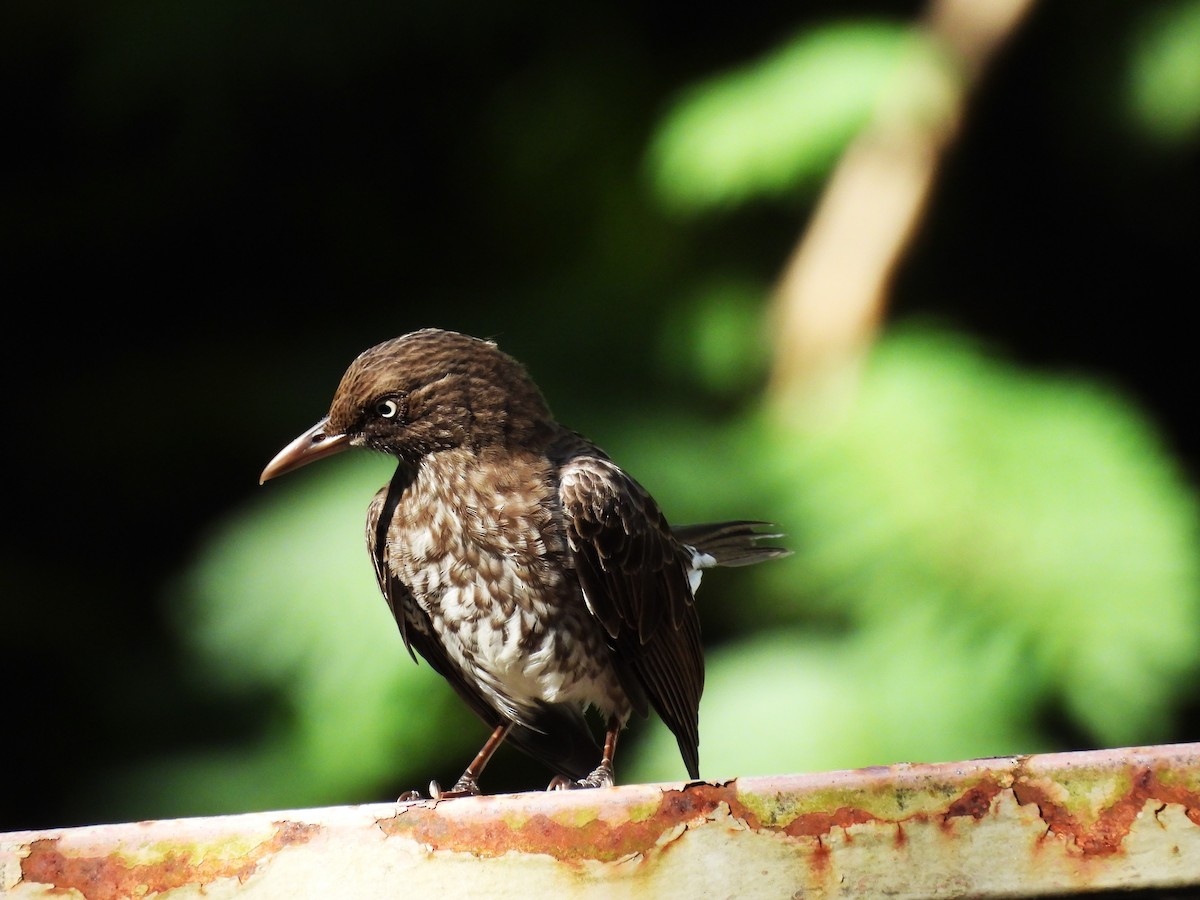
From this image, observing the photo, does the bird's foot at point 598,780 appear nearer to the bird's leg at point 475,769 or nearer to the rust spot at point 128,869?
the bird's leg at point 475,769

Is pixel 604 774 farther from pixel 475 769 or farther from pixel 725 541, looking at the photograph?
pixel 725 541

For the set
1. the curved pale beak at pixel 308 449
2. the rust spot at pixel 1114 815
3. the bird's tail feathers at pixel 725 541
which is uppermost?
the curved pale beak at pixel 308 449

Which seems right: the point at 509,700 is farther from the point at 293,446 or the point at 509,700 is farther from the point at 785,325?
the point at 785,325

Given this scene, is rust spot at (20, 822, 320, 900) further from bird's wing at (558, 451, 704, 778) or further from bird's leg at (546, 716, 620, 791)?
bird's wing at (558, 451, 704, 778)

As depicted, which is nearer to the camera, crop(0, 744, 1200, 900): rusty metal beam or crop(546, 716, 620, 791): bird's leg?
crop(0, 744, 1200, 900): rusty metal beam

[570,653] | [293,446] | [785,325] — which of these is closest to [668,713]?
[570,653]

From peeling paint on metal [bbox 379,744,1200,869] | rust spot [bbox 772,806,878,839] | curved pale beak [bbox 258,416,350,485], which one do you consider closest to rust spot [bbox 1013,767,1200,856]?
peeling paint on metal [bbox 379,744,1200,869]

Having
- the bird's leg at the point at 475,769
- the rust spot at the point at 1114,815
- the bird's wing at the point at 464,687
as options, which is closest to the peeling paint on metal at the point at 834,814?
the rust spot at the point at 1114,815
